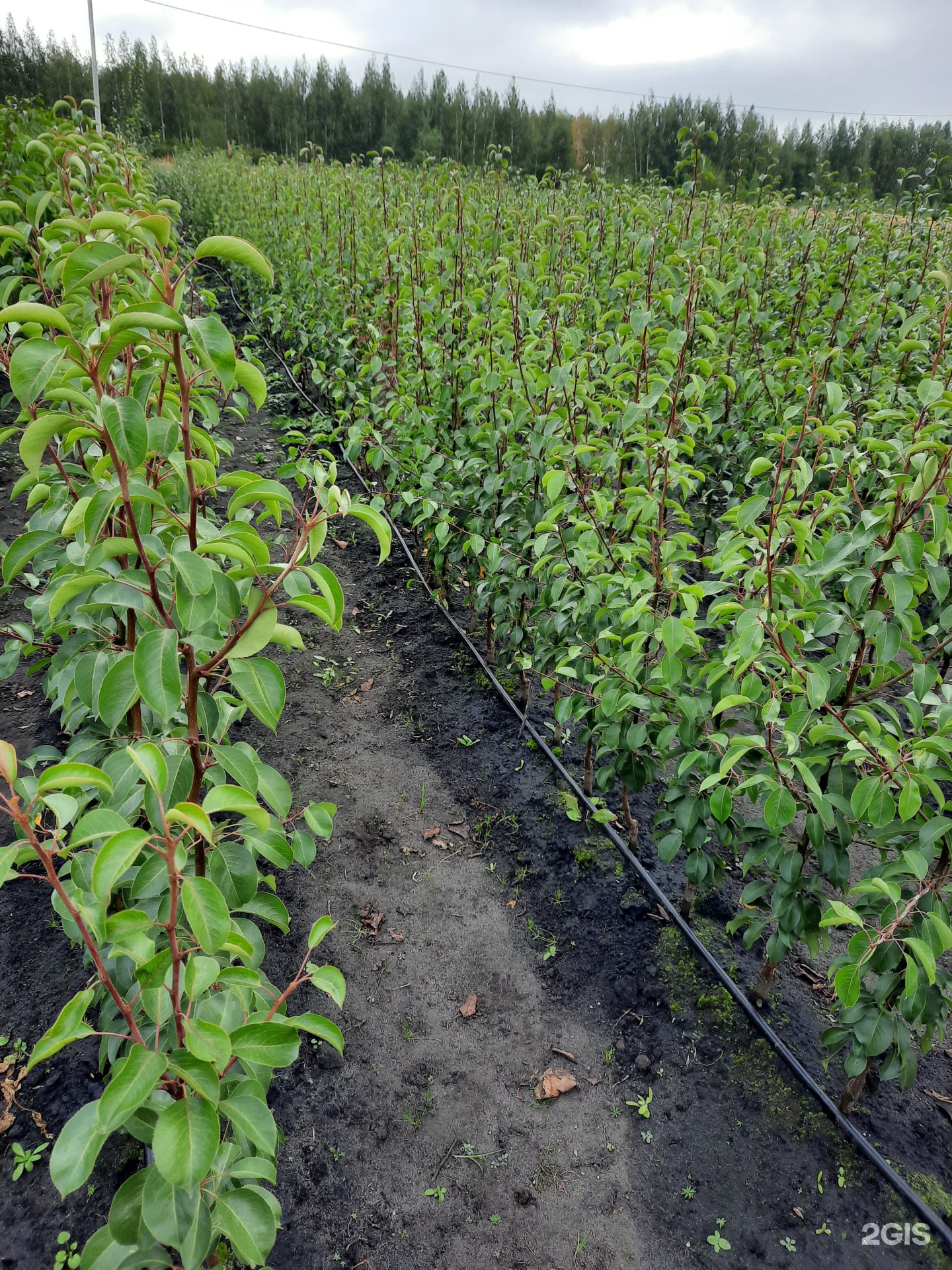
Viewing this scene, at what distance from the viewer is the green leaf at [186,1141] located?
998 millimetres

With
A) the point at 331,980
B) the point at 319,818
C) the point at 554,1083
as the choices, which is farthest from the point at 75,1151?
the point at 554,1083

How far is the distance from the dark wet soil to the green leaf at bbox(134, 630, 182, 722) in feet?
4.97

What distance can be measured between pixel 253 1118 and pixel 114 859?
20.5 inches

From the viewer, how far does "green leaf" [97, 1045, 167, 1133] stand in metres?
0.98

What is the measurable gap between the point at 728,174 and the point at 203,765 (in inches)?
813

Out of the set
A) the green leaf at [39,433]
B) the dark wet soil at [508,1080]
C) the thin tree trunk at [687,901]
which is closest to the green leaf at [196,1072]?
the green leaf at [39,433]

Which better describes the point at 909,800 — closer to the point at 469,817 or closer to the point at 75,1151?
the point at 75,1151

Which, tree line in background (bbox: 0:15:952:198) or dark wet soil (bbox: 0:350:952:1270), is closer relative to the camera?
dark wet soil (bbox: 0:350:952:1270)

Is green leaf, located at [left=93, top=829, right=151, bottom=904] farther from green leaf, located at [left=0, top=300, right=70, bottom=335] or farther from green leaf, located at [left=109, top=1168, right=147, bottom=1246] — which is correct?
green leaf, located at [left=0, top=300, right=70, bottom=335]

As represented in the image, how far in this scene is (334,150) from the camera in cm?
3200

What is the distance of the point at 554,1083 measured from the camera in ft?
7.47

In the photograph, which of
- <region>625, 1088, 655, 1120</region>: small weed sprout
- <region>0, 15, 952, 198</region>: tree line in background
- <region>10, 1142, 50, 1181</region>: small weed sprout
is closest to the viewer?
<region>10, 1142, 50, 1181</region>: small weed sprout

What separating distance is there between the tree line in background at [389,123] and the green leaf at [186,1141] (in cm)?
1701

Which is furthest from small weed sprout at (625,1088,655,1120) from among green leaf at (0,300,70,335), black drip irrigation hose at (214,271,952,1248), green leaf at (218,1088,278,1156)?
green leaf at (0,300,70,335)
